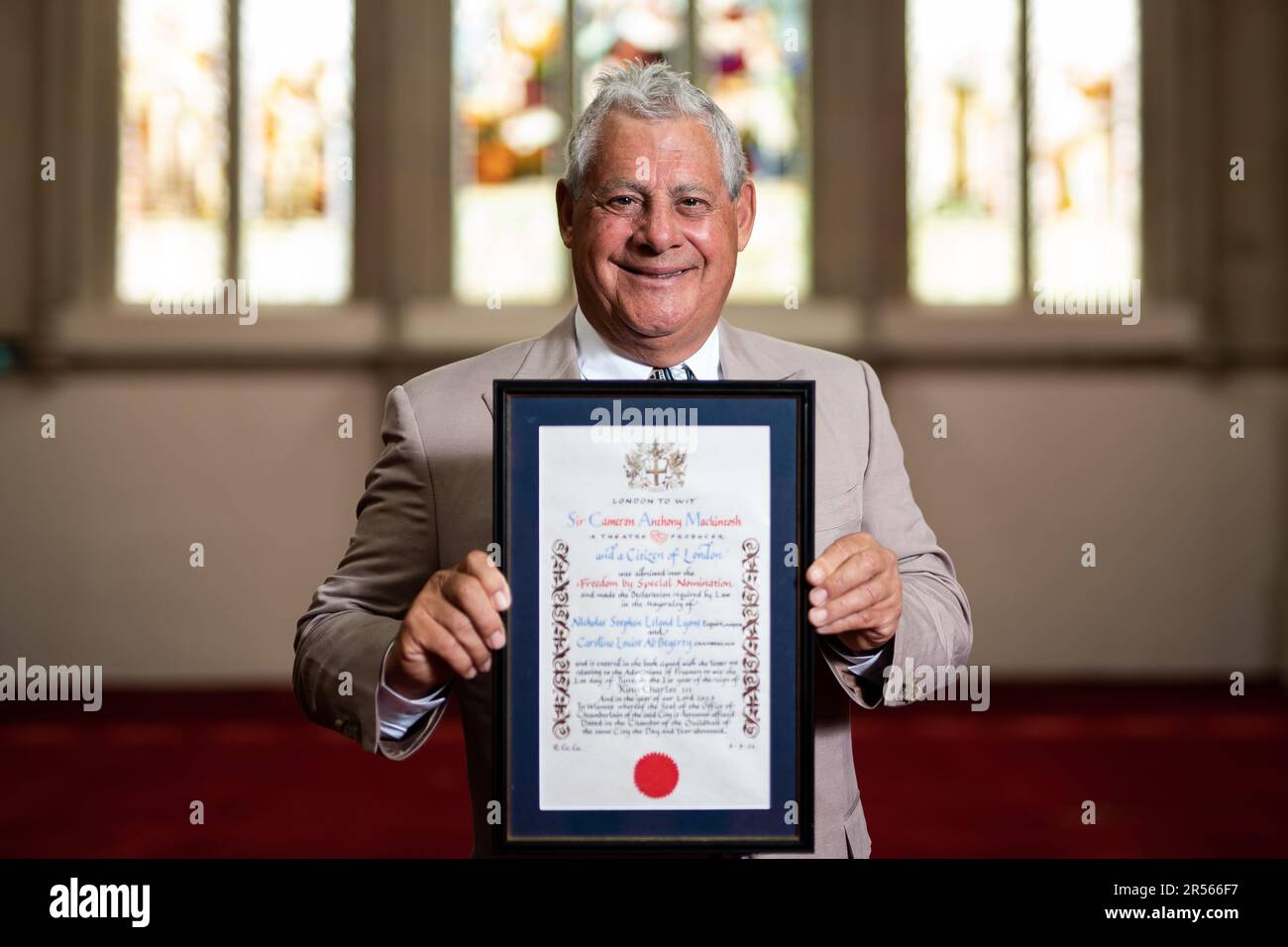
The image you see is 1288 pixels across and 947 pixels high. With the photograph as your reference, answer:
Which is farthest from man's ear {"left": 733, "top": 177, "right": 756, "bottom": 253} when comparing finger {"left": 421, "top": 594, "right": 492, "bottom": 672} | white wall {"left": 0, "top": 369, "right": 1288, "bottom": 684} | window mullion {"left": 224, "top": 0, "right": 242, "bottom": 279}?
window mullion {"left": 224, "top": 0, "right": 242, "bottom": 279}

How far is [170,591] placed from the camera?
816cm

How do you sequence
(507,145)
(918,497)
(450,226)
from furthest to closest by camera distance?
(507,145) → (450,226) → (918,497)

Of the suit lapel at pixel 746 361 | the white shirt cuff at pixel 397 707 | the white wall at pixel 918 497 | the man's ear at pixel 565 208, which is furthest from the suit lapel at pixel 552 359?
the white wall at pixel 918 497

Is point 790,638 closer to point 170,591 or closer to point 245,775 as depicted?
point 245,775

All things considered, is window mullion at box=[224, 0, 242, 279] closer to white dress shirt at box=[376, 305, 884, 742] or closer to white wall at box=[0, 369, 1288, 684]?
white wall at box=[0, 369, 1288, 684]

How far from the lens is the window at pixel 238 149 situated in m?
8.57

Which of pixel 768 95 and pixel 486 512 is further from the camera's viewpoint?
pixel 768 95

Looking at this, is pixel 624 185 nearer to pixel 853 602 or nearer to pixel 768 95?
pixel 853 602

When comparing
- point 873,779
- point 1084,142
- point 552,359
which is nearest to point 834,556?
point 552,359

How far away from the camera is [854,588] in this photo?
142cm

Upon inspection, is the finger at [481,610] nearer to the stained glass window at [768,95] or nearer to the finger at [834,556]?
the finger at [834,556]

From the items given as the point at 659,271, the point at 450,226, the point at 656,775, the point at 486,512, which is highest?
the point at 450,226

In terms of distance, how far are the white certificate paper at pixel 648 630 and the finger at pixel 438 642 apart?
3.4 inches

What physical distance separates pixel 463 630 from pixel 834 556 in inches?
16.3
